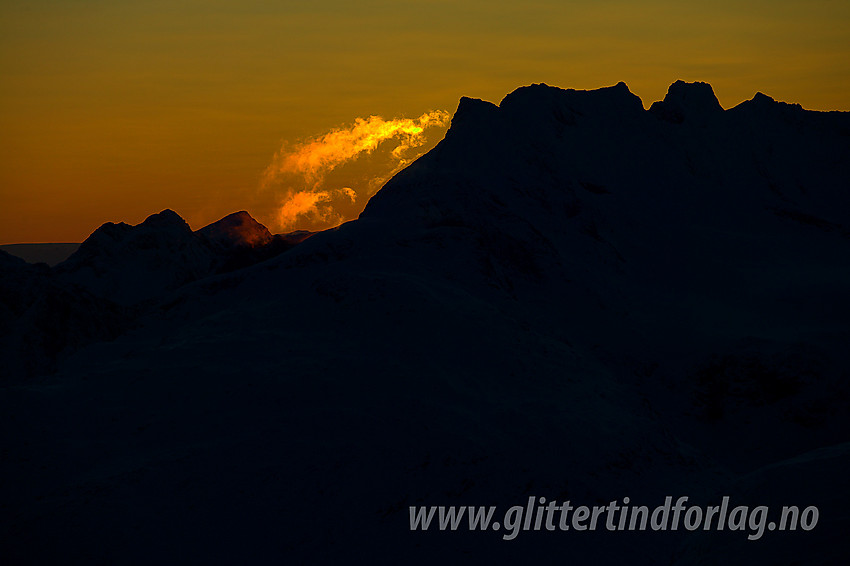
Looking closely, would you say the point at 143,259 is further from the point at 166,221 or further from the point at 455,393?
the point at 455,393

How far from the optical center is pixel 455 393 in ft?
89.1

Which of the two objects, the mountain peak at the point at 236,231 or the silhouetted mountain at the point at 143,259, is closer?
the silhouetted mountain at the point at 143,259

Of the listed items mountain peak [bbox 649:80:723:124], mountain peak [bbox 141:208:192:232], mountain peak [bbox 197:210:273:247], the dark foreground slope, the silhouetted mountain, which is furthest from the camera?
mountain peak [bbox 197:210:273:247]

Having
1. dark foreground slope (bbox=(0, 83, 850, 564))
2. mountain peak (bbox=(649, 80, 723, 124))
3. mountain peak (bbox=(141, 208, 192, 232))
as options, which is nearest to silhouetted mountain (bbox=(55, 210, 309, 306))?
mountain peak (bbox=(141, 208, 192, 232))

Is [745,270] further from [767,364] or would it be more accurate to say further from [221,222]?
[221,222]

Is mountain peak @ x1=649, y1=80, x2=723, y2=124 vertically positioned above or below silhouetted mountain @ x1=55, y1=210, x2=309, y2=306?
above

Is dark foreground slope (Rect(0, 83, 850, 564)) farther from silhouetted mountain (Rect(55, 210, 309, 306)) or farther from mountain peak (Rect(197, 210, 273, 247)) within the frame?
mountain peak (Rect(197, 210, 273, 247))

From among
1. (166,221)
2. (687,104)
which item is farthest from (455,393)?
(166,221)

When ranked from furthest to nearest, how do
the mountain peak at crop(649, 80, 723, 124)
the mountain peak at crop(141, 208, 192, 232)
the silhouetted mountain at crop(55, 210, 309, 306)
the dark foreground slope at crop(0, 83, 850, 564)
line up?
1. the mountain peak at crop(141, 208, 192, 232)
2. the silhouetted mountain at crop(55, 210, 309, 306)
3. the mountain peak at crop(649, 80, 723, 124)
4. the dark foreground slope at crop(0, 83, 850, 564)

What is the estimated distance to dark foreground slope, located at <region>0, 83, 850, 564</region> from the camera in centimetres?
2119

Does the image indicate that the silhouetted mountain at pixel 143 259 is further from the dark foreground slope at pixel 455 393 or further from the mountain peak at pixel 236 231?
the dark foreground slope at pixel 455 393

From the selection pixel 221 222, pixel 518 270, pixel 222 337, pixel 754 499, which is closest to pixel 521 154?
pixel 518 270

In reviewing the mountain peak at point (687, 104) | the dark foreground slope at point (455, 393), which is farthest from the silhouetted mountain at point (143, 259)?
the dark foreground slope at point (455, 393)

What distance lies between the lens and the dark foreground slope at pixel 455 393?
21.2 meters
